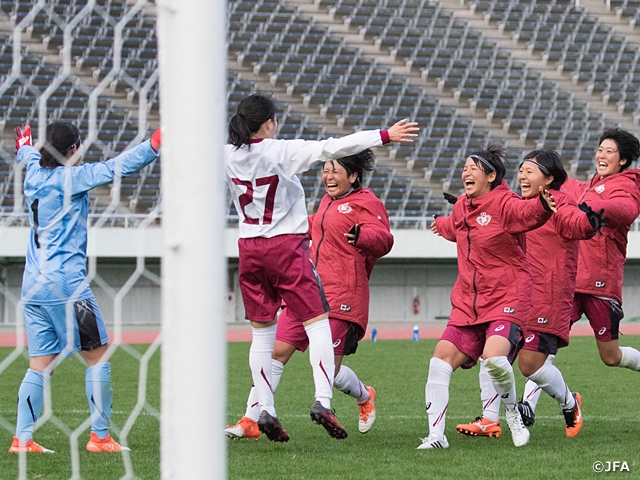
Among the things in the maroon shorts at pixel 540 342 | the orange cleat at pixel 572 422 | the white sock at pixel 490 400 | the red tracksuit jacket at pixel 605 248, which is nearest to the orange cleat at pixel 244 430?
the white sock at pixel 490 400

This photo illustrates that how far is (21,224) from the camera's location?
694 inches

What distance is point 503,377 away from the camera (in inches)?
189

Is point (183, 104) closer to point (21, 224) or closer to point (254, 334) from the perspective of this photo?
point (254, 334)

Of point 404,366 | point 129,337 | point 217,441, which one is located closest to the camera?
point 217,441

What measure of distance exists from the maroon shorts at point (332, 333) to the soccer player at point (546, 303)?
0.80 metres

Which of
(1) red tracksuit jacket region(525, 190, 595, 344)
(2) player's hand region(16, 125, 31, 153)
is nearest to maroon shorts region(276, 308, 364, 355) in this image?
(1) red tracksuit jacket region(525, 190, 595, 344)

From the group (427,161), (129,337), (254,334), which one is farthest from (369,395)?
(427,161)

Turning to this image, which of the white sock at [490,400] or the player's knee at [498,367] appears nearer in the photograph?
the player's knee at [498,367]

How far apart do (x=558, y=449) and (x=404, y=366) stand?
6.14m

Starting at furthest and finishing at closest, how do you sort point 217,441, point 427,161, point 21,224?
point 427,161
point 21,224
point 217,441

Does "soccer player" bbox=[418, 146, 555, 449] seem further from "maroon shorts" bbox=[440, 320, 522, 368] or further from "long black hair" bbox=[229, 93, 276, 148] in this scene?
"long black hair" bbox=[229, 93, 276, 148]

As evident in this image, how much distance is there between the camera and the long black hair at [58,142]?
14.5ft

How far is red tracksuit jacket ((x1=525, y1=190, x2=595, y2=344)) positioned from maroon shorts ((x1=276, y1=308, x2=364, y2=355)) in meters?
1.02

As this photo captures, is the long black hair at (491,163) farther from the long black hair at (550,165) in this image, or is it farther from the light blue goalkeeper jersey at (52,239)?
the light blue goalkeeper jersey at (52,239)
